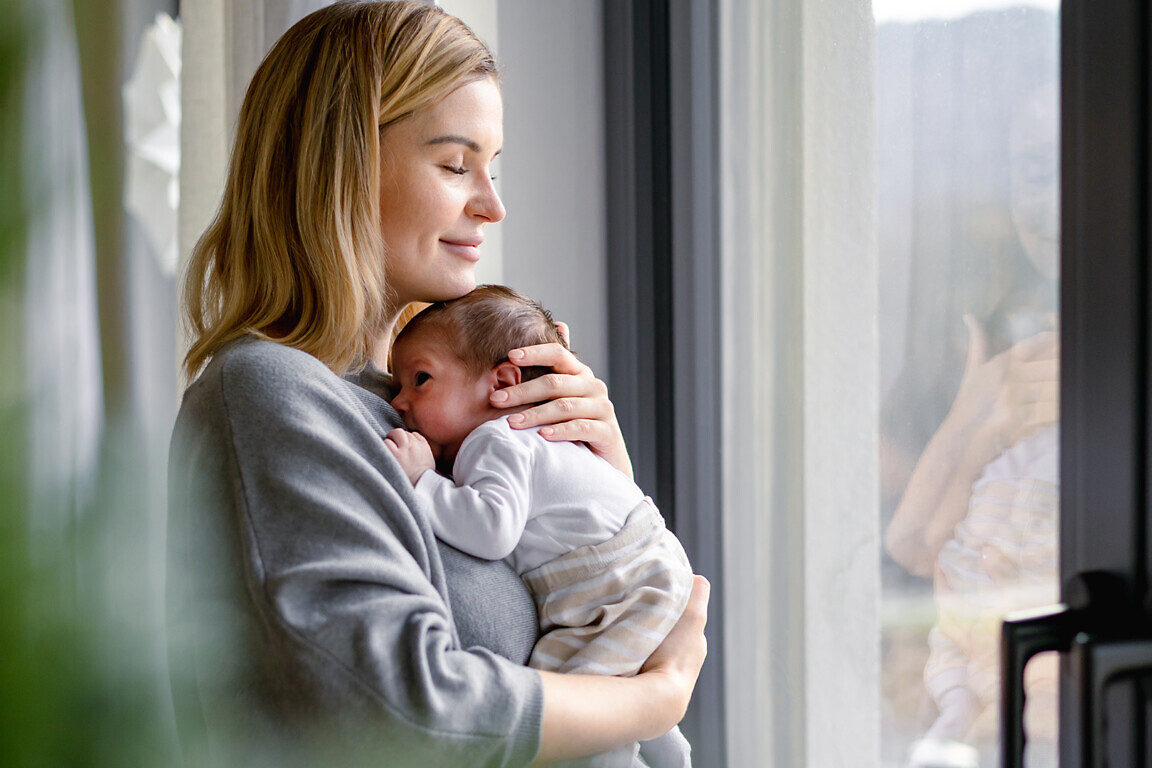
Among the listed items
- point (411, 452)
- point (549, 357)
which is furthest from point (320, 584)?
point (549, 357)

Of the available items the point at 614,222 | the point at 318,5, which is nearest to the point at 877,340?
the point at 614,222

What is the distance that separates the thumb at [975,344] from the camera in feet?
4.14

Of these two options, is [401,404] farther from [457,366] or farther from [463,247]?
[463,247]

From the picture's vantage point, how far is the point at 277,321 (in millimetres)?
1111

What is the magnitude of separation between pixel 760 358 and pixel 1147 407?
710 mm

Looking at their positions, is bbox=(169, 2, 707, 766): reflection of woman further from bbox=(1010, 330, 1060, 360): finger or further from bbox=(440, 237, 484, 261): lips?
bbox=(1010, 330, 1060, 360): finger

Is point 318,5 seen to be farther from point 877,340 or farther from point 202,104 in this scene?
point 877,340

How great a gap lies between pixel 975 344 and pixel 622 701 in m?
0.72

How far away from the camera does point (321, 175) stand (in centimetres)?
111

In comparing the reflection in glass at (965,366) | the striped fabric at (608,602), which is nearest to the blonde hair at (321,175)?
the striped fabric at (608,602)

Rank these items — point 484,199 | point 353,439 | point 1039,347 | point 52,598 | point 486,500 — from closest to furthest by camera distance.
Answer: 1. point 52,598
2. point 353,439
3. point 486,500
4. point 1039,347
5. point 484,199

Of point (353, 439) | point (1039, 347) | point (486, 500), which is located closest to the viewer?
point (353, 439)

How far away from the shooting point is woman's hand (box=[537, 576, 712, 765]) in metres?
0.90

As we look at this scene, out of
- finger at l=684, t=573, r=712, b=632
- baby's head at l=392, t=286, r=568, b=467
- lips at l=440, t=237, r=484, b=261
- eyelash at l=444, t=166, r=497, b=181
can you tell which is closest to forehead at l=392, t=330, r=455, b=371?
baby's head at l=392, t=286, r=568, b=467
